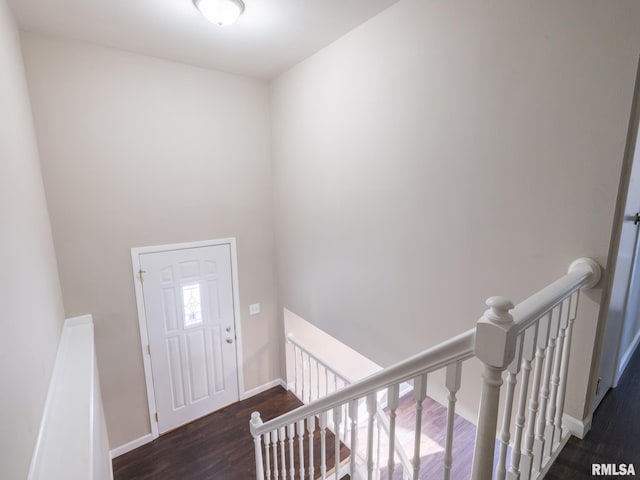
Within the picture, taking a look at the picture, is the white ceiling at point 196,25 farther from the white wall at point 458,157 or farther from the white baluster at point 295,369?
the white baluster at point 295,369

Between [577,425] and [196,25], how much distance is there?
354cm

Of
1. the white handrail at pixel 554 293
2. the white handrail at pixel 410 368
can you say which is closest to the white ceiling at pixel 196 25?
the white handrail at pixel 554 293

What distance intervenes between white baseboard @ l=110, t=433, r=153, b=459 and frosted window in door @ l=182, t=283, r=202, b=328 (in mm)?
1279

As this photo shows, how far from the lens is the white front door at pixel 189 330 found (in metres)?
3.33

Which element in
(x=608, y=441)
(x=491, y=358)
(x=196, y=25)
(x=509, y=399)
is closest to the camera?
(x=491, y=358)

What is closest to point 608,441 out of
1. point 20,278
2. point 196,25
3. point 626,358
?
point 626,358

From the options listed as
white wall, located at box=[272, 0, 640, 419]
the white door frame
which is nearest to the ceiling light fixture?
white wall, located at box=[272, 0, 640, 419]

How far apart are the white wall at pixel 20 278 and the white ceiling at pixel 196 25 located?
0.94 ft

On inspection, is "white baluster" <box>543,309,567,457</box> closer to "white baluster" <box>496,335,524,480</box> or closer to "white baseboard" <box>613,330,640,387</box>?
"white baluster" <box>496,335,524,480</box>

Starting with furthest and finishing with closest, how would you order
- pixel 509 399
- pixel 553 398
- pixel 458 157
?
pixel 458 157 < pixel 553 398 < pixel 509 399

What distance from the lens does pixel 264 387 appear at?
4277mm

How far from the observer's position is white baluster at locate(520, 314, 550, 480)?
3.47ft

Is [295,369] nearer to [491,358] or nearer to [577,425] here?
[577,425]

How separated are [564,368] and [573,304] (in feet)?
0.93
